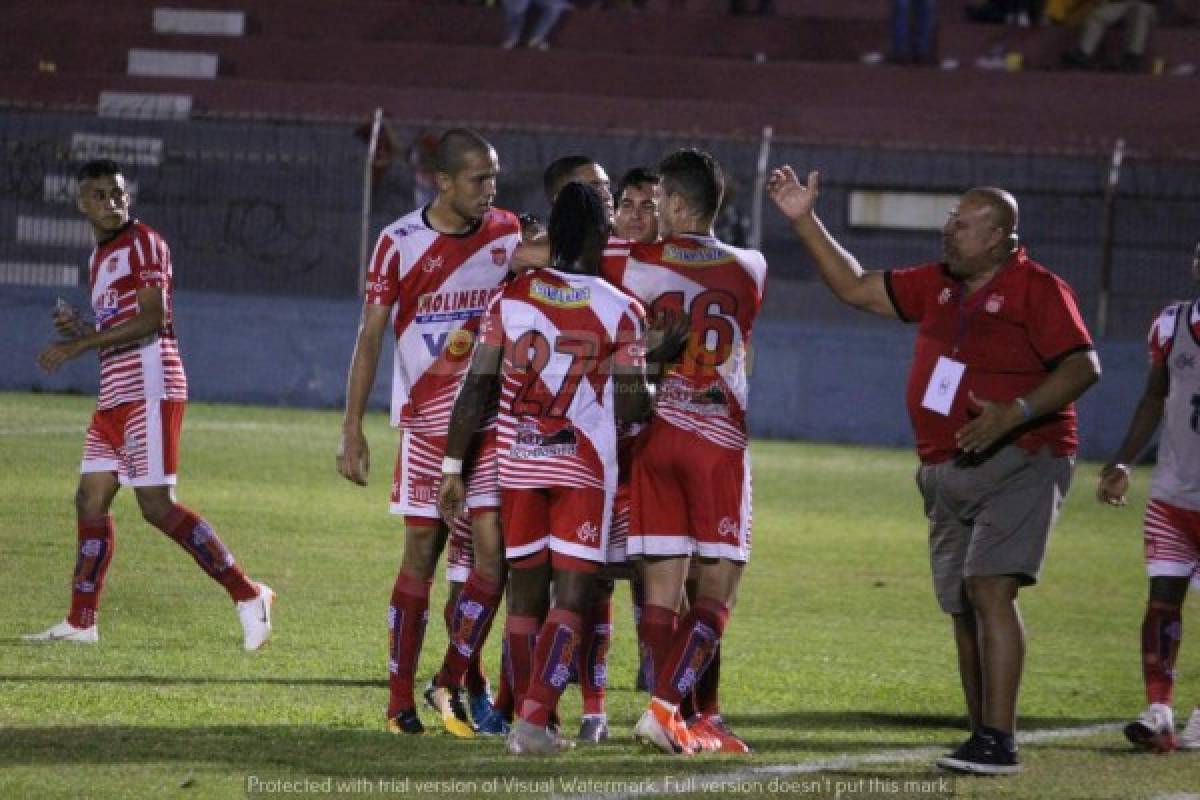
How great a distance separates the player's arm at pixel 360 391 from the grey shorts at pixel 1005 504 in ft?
6.92

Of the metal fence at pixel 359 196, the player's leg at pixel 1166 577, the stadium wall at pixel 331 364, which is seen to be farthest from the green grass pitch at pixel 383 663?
the metal fence at pixel 359 196

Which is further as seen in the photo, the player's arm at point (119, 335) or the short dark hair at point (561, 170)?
the player's arm at point (119, 335)

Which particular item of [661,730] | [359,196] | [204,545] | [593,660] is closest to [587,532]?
[661,730]

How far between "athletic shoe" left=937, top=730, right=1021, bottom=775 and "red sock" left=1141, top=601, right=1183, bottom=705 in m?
1.51

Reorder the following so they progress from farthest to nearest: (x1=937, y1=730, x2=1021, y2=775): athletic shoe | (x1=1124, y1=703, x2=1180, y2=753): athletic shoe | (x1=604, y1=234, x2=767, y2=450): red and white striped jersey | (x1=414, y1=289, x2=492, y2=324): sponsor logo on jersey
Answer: (x1=1124, y1=703, x2=1180, y2=753): athletic shoe, (x1=414, y1=289, x2=492, y2=324): sponsor logo on jersey, (x1=604, y1=234, x2=767, y2=450): red and white striped jersey, (x1=937, y1=730, x2=1021, y2=775): athletic shoe

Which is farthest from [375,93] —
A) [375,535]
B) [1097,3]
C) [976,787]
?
[976,787]

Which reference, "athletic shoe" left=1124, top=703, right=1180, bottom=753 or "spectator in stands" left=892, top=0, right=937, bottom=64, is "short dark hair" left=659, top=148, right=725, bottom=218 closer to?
"athletic shoe" left=1124, top=703, right=1180, bottom=753

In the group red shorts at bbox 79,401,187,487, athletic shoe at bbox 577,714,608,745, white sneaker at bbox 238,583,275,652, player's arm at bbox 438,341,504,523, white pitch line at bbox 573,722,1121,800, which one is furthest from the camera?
red shorts at bbox 79,401,187,487

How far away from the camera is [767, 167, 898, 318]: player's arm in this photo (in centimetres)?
816

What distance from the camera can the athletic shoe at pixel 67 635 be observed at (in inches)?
404

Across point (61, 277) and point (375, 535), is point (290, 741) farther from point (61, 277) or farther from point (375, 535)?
point (61, 277)

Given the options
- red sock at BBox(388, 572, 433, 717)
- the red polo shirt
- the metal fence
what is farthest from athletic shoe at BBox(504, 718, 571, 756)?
the metal fence

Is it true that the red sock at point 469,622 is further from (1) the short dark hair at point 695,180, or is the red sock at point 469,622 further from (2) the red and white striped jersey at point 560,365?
(1) the short dark hair at point 695,180

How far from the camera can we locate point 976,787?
7414 mm
